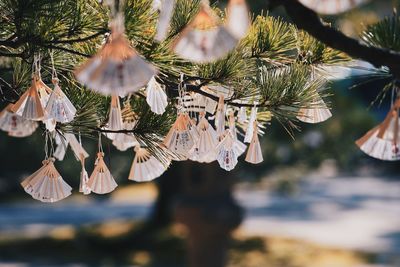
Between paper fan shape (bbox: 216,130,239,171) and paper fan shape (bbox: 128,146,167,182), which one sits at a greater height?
paper fan shape (bbox: 216,130,239,171)

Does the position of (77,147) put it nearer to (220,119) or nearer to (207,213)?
(220,119)

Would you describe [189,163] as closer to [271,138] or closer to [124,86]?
[271,138]

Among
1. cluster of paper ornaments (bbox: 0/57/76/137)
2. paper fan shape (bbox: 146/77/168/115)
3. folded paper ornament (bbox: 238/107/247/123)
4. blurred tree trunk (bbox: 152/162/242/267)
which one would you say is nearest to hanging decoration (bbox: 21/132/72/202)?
cluster of paper ornaments (bbox: 0/57/76/137)

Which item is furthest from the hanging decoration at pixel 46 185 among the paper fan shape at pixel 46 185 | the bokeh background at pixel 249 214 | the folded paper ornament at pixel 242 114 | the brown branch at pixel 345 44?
the bokeh background at pixel 249 214

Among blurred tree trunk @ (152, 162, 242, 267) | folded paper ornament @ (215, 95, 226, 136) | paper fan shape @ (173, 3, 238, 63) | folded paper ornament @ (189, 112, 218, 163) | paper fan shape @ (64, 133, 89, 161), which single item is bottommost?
blurred tree trunk @ (152, 162, 242, 267)

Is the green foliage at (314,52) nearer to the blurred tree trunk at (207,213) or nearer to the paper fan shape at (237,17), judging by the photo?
the paper fan shape at (237,17)

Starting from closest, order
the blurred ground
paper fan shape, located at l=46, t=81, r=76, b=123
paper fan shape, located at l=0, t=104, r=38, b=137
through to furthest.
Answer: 1. paper fan shape, located at l=46, t=81, r=76, b=123
2. paper fan shape, located at l=0, t=104, r=38, b=137
3. the blurred ground

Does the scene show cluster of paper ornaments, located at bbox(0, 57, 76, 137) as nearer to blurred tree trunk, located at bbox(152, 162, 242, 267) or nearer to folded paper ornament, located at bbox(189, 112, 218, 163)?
folded paper ornament, located at bbox(189, 112, 218, 163)

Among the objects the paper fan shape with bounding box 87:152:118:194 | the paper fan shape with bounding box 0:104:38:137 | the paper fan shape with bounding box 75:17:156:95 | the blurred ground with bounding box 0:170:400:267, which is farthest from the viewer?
the blurred ground with bounding box 0:170:400:267
